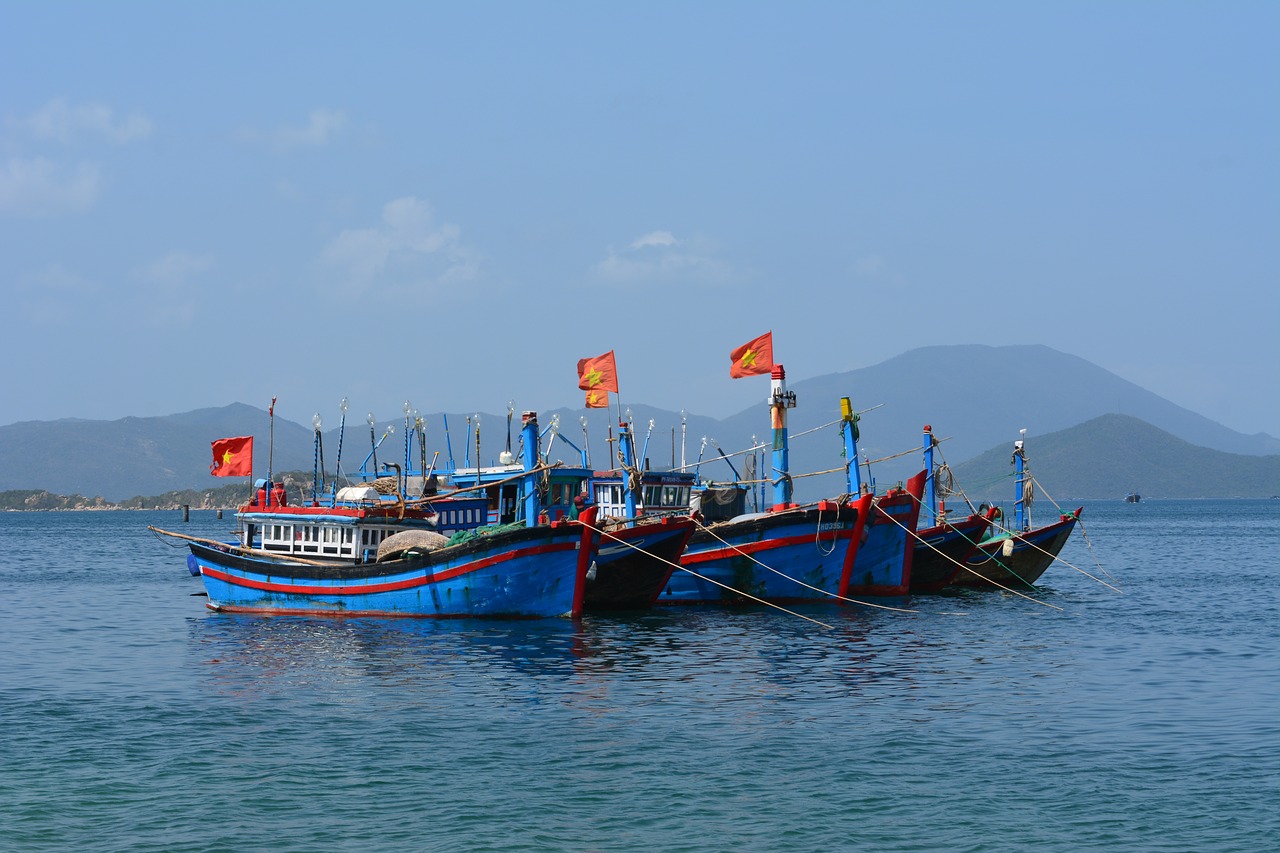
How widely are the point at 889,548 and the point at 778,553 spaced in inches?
226

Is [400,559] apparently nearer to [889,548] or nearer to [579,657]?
[579,657]

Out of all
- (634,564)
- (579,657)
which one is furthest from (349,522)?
(579,657)

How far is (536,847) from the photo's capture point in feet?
61.1

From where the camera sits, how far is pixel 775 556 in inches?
1863

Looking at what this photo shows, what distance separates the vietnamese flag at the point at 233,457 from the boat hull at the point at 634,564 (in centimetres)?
1217

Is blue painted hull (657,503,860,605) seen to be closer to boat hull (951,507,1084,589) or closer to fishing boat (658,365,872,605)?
fishing boat (658,365,872,605)

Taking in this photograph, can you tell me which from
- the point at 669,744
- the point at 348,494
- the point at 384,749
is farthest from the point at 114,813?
the point at 348,494

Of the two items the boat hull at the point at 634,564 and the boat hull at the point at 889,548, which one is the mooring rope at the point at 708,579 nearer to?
the boat hull at the point at 634,564

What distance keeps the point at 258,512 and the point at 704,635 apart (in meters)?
17.9

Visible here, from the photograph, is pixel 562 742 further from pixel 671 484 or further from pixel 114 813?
pixel 671 484

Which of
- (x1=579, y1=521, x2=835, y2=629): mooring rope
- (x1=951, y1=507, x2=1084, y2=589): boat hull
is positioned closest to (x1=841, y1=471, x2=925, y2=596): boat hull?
(x1=579, y1=521, x2=835, y2=629): mooring rope

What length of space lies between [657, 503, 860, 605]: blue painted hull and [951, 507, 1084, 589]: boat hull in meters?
12.8

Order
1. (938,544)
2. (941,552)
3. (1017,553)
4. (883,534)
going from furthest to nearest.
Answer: (1017,553) → (938,544) → (941,552) → (883,534)

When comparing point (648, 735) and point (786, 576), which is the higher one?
point (786, 576)
